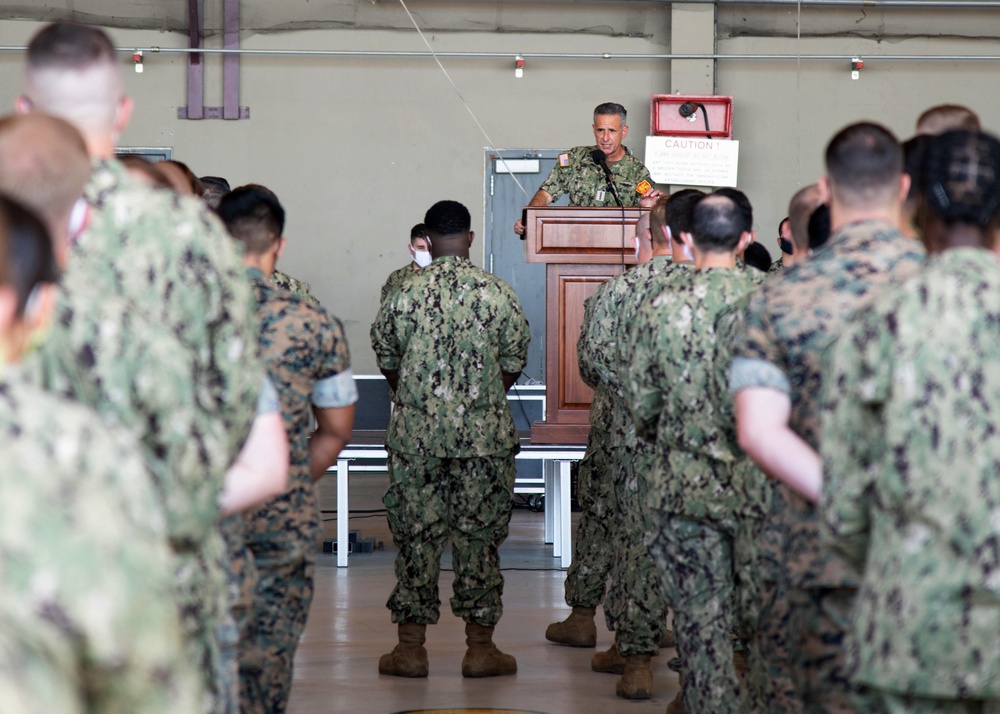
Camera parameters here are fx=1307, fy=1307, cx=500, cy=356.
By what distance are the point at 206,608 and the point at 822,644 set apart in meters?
1.18

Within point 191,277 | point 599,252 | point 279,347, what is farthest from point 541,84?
point 191,277

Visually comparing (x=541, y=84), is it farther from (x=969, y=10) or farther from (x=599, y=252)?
(x=599, y=252)

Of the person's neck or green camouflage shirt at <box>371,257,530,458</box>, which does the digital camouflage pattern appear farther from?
green camouflage shirt at <box>371,257,530,458</box>

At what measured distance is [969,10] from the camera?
10.3 metres

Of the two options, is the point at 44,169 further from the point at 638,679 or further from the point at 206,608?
the point at 638,679

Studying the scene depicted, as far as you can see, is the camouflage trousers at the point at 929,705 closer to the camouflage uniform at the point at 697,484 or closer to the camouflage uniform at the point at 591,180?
the camouflage uniform at the point at 697,484

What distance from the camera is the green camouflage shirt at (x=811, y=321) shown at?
8.21ft

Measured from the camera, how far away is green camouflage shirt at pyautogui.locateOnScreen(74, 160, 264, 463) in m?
1.99

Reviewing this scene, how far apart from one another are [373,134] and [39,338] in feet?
29.4

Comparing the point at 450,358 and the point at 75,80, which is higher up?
the point at 75,80

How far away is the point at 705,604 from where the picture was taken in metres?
3.52

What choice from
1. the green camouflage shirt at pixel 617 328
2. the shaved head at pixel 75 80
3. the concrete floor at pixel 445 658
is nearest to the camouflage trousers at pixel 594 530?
the concrete floor at pixel 445 658

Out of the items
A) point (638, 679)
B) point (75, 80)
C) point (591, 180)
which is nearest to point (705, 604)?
point (638, 679)

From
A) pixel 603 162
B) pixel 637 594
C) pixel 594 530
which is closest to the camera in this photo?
pixel 637 594
